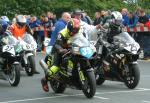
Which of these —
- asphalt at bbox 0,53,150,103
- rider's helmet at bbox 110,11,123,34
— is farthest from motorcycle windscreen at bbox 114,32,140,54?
asphalt at bbox 0,53,150,103

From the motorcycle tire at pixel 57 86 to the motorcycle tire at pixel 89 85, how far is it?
100cm

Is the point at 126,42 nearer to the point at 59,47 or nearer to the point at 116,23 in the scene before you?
the point at 116,23

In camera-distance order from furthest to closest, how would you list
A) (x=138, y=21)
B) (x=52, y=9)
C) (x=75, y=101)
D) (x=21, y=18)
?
(x=52, y=9), (x=138, y=21), (x=21, y=18), (x=75, y=101)

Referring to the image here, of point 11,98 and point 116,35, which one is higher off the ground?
point 116,35

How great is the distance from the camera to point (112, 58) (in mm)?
14383

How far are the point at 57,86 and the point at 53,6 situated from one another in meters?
28.3

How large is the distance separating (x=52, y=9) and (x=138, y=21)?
18583mm

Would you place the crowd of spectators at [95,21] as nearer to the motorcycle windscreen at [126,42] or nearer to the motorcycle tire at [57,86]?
the motorcycle windscreen at [126,42]

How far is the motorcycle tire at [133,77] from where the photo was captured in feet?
45.2

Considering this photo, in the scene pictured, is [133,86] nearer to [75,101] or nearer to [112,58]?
[112,58]

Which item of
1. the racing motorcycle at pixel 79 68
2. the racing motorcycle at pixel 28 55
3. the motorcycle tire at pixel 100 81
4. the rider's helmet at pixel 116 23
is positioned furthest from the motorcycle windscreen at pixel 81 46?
the racing motorcycle at pixel 28 55

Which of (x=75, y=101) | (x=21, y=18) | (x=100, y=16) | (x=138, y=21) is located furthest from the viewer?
(x=100, y=16)

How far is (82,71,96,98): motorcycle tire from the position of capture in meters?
12.2

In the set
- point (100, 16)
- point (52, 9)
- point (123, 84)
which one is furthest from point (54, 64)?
point (52, 9)
